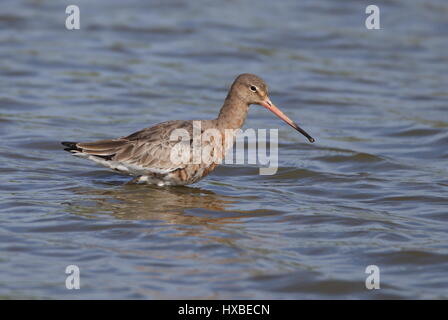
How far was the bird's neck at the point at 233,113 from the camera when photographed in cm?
940

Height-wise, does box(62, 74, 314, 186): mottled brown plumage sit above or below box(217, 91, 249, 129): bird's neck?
below

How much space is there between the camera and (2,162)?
10.2 meters

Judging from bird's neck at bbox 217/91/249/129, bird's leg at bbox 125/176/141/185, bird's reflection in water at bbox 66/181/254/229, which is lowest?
bird's reflection in water at bbox 66/181/254/229

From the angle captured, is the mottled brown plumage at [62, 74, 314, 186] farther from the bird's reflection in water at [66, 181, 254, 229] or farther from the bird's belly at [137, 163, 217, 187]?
the bird's reflection in water at [66, 181, 254, 229]

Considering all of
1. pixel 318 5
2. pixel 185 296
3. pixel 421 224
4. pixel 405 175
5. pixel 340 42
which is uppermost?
pixel 318 5

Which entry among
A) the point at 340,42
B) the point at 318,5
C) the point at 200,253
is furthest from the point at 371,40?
the point at 200,253

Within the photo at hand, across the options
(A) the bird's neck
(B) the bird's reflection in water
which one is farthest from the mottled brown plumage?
(B) the bird's reflection in water

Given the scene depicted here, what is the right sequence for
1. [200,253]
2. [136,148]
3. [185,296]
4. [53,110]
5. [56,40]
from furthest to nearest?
[56,40]
[53,110]
[136,148]
[200,253]
[185,296]

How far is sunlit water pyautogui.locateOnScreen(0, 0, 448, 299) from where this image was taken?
23.3ft

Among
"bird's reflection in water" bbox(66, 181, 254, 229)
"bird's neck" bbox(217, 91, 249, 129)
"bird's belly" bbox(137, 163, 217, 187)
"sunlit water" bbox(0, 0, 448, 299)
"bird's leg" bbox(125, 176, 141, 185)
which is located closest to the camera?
"sunlit water" bbox(0, 0, 448, 299)

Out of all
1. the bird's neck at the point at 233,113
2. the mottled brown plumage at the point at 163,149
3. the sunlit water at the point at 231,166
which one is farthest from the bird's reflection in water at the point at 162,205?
the bird's neck at the point at 233,113

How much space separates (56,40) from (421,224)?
1016 cm

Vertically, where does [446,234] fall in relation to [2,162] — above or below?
below

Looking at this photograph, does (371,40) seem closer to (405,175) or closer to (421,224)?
(405,175)
